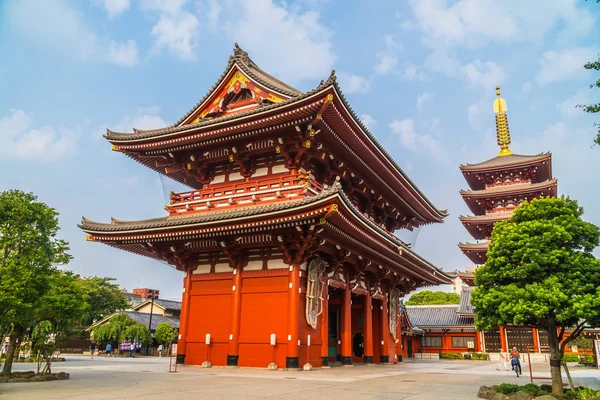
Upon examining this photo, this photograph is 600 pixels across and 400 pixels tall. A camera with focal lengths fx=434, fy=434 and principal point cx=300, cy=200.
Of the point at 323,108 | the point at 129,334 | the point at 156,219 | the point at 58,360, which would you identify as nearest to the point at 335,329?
the point at 156,219

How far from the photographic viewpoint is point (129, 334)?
43.7m

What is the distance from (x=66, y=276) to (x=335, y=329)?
18.9 m

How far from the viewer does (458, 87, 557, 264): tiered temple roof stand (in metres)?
50.1

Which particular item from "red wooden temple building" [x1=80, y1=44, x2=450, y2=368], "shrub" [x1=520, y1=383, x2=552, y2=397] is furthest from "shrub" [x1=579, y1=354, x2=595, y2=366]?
"shrub" [x1=520, y1=383, x2=552, y2=397]

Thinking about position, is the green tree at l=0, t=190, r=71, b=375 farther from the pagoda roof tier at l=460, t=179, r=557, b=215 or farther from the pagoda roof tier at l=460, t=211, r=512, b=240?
the pagoda roof tier at l=460, t=179, r=557, b=215

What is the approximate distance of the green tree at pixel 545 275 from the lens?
1264cm

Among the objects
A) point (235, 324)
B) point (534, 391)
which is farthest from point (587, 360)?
point (235, 324)

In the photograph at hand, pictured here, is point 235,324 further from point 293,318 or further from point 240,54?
point 240,54

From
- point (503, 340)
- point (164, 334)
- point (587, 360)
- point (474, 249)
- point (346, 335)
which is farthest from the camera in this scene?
point (474, 249)

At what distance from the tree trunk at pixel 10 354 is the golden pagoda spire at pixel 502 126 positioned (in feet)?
187

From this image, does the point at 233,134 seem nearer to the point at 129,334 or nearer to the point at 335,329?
the point at 335,329

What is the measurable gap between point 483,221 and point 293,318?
3686cm

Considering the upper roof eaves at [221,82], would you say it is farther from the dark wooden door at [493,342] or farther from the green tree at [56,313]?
the dark wooden door at [493,342]

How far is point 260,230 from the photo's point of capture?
2058 centimetres
